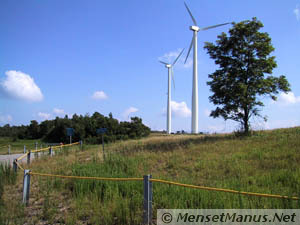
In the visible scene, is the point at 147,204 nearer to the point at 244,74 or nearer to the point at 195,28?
the point at 244,74

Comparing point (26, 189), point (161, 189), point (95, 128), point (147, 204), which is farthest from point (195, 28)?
point (147, 204)

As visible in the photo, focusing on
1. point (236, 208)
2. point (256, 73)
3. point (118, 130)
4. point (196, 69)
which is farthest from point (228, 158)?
point (118, 130)

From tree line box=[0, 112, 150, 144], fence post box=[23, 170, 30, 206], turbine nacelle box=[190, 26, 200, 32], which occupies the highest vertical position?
turbine nacelle box=[190, 26, 200, 32]

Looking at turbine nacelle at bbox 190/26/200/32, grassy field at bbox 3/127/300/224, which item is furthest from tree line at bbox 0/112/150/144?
grassy field at bbox 3/127/300/224

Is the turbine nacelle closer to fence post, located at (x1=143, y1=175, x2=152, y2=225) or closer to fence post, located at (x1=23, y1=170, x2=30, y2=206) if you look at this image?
fence post, located at (x1=23, y1=170, x2=30, y2=206)

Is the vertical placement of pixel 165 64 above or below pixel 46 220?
above

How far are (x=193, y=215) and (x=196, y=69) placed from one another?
30.1 metres

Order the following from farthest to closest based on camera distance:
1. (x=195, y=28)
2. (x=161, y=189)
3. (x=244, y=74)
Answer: (x=195, y=28)
(x=244, y=74)
(x=161, y=189)

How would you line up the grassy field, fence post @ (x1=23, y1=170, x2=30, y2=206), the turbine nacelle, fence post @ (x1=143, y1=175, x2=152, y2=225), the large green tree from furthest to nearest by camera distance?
the turbine nacelle → the large green tree → fence post @ (x1=23, y1=170, x2=30, y2=206) → the grassy field → fence post @ (x1=143, y1=175, x2=152, y2=225)

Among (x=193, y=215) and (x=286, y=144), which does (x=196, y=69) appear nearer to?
(x=286, y=144)

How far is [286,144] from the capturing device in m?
12.0

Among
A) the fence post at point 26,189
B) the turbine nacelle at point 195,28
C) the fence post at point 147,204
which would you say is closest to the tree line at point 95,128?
the turbine nacelle at point 195,28

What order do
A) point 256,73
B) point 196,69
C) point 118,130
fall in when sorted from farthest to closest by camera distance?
point 118,130, point 196,69, point 256,73

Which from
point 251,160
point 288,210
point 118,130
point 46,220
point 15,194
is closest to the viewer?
point 288,210
